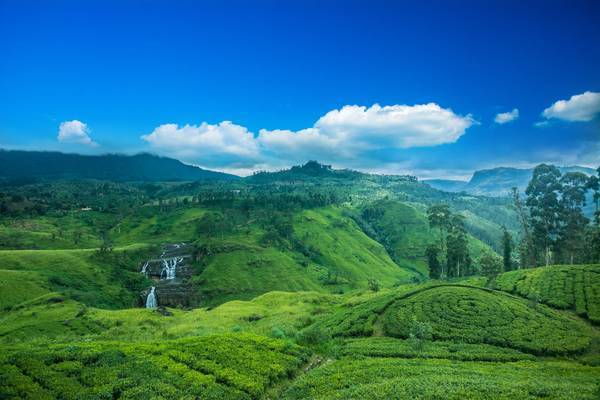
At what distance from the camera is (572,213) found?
97125 millimetres

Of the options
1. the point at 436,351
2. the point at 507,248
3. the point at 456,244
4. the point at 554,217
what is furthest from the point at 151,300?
the point at 554,217

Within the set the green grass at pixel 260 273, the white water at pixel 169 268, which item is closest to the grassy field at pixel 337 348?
the green grass at pixel 260 273

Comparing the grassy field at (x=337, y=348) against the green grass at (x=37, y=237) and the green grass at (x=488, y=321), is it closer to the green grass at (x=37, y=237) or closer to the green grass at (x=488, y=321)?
the green grass at (x=488, y=321)

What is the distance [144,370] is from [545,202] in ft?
354

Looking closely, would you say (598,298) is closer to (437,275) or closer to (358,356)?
(358,356)

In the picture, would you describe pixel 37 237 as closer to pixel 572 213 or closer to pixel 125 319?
pixel 125 319

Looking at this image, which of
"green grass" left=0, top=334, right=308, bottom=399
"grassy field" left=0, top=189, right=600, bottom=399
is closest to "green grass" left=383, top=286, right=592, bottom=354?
"grassy field" left=0, top=189, right=600, bottom=399

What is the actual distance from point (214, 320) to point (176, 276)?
308 ft

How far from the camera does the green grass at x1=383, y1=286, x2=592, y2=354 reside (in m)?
40.5

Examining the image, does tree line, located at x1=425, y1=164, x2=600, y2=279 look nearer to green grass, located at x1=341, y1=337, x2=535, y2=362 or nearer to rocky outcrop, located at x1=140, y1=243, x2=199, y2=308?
green grass, located at x1=341, y1=337, x2=535, y2=362

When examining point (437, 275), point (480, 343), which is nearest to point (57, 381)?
point (480, 343)

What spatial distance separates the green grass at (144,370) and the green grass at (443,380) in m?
4.46

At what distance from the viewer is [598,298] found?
5203cm

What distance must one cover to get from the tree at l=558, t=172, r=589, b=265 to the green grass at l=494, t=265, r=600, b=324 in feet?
118
